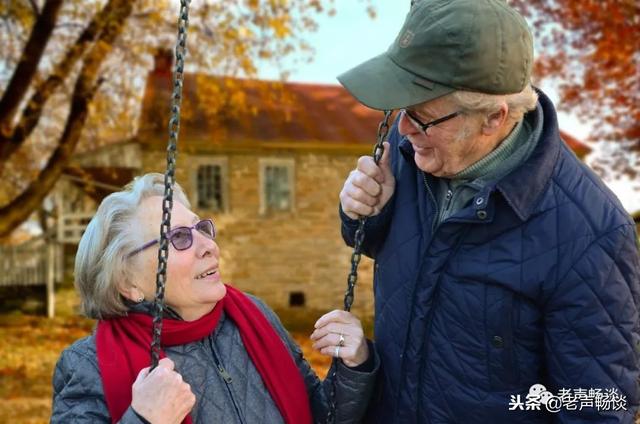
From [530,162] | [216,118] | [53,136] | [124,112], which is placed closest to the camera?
[530,162]

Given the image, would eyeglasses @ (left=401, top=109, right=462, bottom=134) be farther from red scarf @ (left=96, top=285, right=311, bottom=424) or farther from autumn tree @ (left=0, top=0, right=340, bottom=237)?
autumn tree @ (left=0, top=0, right=340, bottom=237)

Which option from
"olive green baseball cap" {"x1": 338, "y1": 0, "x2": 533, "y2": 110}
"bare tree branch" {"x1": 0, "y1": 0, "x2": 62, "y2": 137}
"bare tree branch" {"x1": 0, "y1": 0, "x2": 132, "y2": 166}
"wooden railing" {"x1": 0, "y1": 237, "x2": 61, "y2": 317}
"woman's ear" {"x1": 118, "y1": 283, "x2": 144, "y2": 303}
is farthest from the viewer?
"wooden railing" {"x1": 0, "y1": 237, "x2": 61, "y2": 317}

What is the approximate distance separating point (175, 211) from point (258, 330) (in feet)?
1.58

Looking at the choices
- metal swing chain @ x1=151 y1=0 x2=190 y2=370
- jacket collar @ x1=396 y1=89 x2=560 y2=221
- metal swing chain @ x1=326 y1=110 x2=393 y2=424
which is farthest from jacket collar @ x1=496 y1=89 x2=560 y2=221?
metal swing chain @ x1=151 y1=0 x2=190 y2=370

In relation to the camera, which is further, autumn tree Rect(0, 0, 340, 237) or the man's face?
autumn tree Rect(0, 0, 340, 237)

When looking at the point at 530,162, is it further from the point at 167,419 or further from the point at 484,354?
the point at 167,419

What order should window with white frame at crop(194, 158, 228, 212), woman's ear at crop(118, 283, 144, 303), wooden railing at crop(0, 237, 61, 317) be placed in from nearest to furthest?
woman's ear at crop(118, 283, 144, 303)
window with white frame at crop(194, 158, 228, 212)
wooden railing at crop(0, 237, 61, 317)

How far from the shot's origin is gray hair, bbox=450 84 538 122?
5.88 ft

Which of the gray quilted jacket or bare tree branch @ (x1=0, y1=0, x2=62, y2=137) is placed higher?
bare tree branch @ (x1=0, y1=0, x2=62, y2=137)

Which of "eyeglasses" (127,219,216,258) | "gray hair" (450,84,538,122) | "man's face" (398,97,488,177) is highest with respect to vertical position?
"gray hair" (450,84,538,122)

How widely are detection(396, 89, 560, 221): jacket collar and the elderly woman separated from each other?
26.3 inches

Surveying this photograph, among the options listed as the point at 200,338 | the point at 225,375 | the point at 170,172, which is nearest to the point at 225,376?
the point at 225,375

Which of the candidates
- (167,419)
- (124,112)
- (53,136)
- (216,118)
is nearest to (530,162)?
(167,419)

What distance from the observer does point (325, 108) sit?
59.8ft
